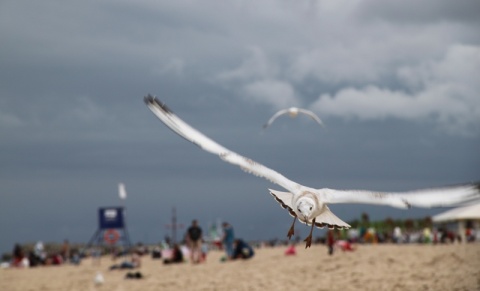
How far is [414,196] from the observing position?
Result: 4.85 meters

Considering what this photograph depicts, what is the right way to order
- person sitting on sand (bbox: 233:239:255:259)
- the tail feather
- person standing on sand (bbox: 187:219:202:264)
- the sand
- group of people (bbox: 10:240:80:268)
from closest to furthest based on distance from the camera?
the tail feather < the sand < person standing on sand (bbox: 187:219:202:264) < person sitting on sand (bbox: 233:239:255:259) < group of people (bbox: 10:240:80:268)

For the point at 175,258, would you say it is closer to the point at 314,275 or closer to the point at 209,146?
the point at 314,275

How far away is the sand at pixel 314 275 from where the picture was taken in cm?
1440

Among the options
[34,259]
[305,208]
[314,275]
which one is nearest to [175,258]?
[314,275]

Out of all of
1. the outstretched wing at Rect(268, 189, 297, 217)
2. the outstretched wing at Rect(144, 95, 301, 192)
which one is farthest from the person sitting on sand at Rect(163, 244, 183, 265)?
the outstretched wing at Rect(268, 189, 297, 217)

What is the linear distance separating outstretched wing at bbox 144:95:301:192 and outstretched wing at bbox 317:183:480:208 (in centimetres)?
33

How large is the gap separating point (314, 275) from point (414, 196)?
1179cm

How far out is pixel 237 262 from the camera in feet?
70.6

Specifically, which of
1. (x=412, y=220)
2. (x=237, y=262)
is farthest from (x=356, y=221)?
(x=237, y=262)

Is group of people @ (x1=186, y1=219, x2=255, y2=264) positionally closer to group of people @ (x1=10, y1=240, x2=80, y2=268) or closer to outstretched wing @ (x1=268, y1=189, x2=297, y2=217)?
group of people @ (x1=10, y1=240, x2=80, y2=268)

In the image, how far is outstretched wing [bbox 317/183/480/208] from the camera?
183 inches

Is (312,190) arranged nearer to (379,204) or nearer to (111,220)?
(379,204)

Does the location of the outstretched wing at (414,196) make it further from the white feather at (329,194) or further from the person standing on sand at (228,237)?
the person standing on sand at (228,237)

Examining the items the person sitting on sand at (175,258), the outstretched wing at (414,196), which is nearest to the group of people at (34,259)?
the person sitting on sand at (175,258)
